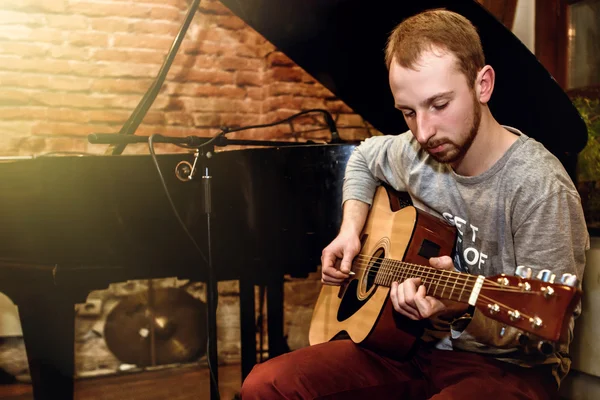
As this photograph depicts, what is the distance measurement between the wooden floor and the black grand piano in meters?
0.81

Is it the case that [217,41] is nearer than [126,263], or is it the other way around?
[126,263]

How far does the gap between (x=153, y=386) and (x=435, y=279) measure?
2.00 meters

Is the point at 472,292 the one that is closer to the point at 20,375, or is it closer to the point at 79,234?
the point at 79,234

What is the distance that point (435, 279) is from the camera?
1096 millimetres

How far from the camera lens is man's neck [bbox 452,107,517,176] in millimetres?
1226

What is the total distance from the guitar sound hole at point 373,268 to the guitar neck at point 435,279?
0.23 ft

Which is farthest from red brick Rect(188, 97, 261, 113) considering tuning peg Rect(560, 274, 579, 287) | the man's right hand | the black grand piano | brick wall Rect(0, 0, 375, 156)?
tuning peg Rect(560, 274, 579, 287)

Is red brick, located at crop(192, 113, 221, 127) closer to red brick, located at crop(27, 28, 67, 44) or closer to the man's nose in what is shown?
red brick, located at crop(27, 28, 67, 44)

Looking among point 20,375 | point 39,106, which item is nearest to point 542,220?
point 39,106

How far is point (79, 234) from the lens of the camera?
1773mm

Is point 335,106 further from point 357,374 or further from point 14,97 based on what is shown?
point 357,374

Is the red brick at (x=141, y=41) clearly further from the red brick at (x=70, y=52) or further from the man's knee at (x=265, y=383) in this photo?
the man's knee at (x=265, y=383)

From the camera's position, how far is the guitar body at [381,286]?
1270 millimetres

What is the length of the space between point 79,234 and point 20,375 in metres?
1.44
